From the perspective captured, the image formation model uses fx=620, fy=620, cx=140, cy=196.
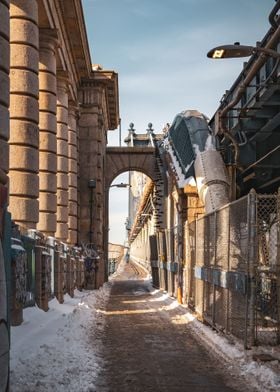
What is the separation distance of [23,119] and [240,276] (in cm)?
802

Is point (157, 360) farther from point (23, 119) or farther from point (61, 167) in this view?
point (61, 167)

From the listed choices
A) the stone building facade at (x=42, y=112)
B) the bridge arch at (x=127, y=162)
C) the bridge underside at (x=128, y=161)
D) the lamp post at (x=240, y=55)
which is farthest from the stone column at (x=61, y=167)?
the bridge underside at (x=128, y=161)

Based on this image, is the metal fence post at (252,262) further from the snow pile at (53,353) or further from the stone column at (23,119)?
the stone column at (23,119)

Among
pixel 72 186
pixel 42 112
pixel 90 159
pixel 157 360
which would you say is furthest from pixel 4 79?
pixel 90 159

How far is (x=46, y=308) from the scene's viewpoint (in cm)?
1567

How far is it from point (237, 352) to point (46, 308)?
6.82 m

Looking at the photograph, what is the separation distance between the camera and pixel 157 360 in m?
10.0

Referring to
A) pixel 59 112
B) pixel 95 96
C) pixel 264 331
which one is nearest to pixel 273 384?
pixel 264 331

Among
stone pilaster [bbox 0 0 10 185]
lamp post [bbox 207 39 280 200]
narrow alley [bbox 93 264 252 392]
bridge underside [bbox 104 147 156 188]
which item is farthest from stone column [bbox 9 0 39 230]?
bridge underside [bbox 104 147 156 188]

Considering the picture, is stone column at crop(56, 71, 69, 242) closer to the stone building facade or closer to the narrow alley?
the stone building facade

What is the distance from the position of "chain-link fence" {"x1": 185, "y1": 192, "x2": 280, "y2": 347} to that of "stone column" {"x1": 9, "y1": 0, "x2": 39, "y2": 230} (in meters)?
4.68

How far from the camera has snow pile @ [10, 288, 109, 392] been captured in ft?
24.9

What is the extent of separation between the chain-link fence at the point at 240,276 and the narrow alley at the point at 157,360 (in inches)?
31.7

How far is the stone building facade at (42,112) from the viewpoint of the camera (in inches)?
632
